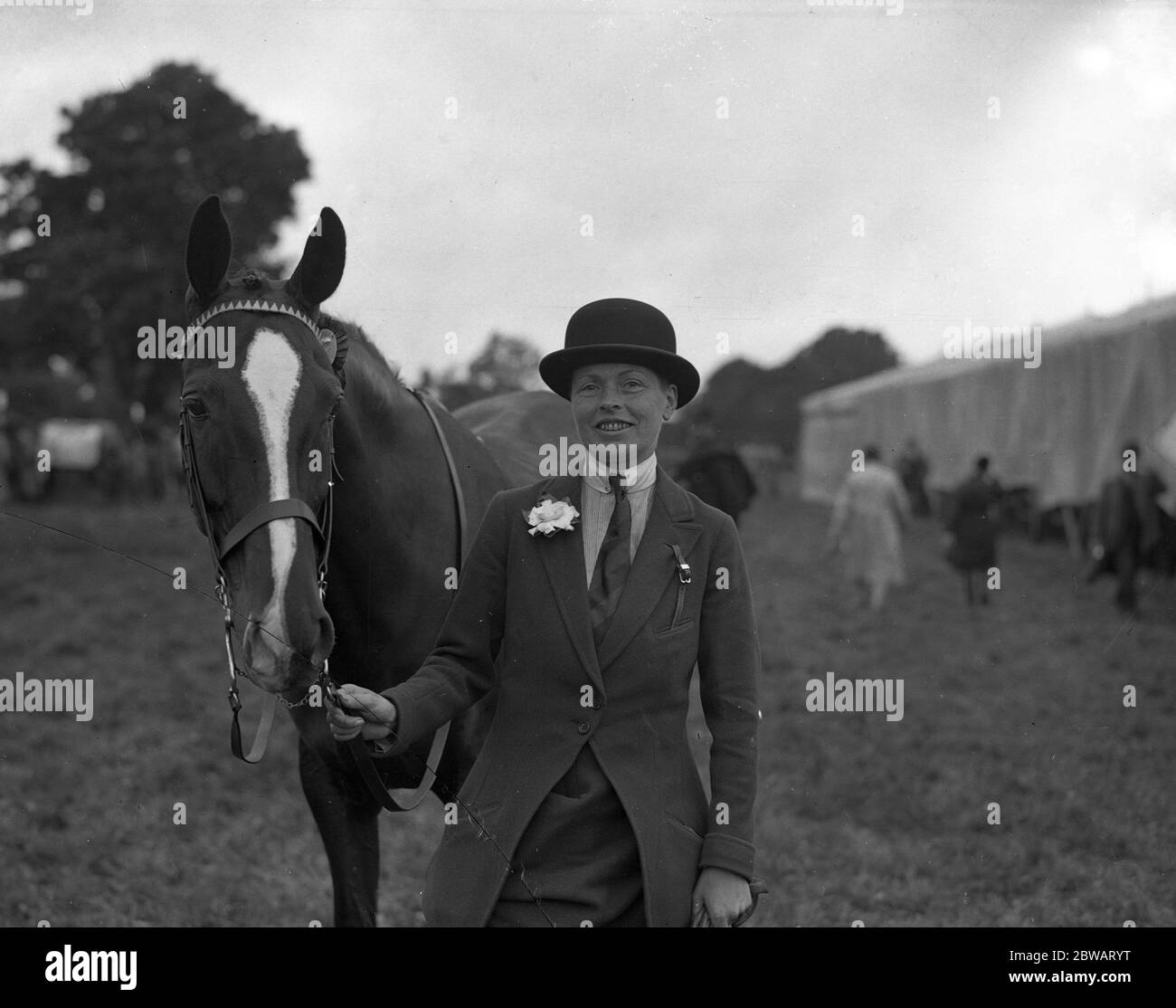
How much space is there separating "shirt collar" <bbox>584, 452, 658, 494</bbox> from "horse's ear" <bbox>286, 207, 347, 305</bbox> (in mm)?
803

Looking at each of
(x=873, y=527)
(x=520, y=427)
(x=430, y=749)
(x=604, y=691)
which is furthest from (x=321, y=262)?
(x=873, y=527)

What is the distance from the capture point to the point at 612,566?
7.30ft

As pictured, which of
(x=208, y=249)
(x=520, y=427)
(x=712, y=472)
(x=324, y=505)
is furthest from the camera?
(x=712, y=472)

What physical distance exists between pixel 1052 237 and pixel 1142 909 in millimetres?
2802

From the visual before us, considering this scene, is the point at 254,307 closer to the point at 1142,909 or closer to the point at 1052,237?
the point at 1052,237

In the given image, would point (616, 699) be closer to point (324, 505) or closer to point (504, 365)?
point (324, 505)

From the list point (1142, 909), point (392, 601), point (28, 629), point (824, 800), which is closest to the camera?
point (392, 601)

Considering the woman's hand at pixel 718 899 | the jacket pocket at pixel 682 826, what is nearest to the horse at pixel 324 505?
the jacket pocket at pixel 682 826

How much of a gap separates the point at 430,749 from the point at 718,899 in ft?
3.63

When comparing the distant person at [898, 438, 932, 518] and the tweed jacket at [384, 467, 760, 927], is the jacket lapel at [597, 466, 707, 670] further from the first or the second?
the distant person at [898, 438, 932, 518]

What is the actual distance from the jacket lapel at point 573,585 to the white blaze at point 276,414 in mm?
543

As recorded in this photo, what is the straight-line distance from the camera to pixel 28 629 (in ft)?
31.4

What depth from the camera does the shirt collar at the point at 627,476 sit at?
7.32ft

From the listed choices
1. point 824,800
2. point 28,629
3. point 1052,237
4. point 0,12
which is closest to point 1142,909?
point 824,800
